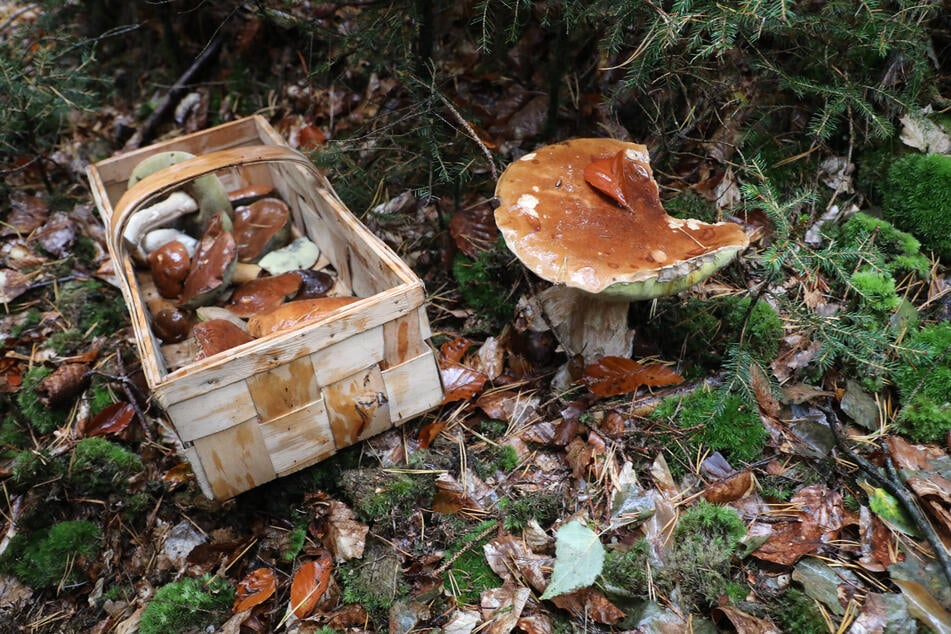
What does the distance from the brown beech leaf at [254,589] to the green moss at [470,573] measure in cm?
60

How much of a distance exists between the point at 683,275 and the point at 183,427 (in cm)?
158

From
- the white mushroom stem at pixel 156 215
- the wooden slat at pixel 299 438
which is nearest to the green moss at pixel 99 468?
the wooden slat at pixel 299 438

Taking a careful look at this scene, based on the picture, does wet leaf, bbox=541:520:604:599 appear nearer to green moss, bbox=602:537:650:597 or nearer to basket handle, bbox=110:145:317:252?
green moss, bbox=602:537:650:597

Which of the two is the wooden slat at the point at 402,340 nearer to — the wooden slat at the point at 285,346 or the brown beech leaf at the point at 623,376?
the wooden slat at the point at 285,346

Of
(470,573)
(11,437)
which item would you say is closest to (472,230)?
(470,573)

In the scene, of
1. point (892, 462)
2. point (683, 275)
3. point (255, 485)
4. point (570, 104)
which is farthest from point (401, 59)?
point (892, 462)

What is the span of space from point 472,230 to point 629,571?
1585 mm

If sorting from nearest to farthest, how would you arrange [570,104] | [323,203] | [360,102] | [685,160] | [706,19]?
[706,19] → [323,203] → [685,160] → [570,104] → [360,102]

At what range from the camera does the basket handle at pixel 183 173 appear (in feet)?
7.79

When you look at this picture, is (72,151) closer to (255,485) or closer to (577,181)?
(255,485)

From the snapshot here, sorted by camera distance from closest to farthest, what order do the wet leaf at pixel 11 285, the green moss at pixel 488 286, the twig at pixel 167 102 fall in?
the green moss at pixel 488 286, the wet leaf at pixel 11 285, the twig at pixel 167 102

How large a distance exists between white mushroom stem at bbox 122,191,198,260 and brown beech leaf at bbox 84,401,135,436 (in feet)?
2.37

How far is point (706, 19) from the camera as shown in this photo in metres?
2.07

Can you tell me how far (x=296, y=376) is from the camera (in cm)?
213
